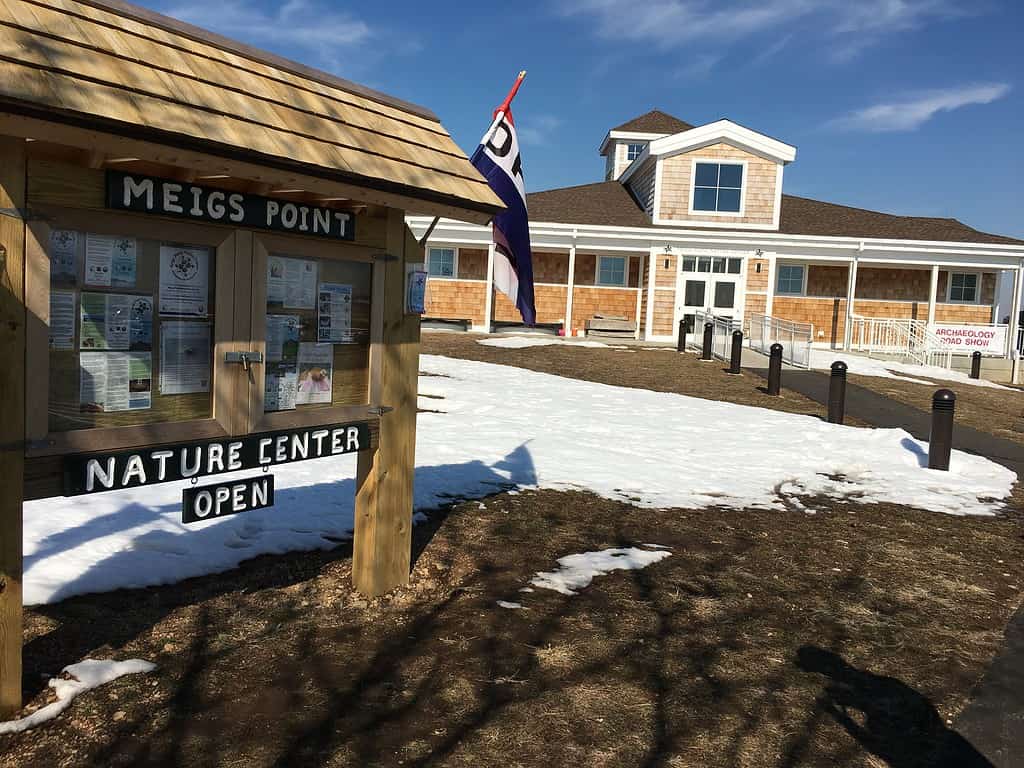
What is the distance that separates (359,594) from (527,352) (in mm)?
16349

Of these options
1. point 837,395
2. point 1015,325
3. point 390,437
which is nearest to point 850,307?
point 1015,325

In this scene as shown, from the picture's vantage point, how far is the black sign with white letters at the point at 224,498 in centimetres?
395

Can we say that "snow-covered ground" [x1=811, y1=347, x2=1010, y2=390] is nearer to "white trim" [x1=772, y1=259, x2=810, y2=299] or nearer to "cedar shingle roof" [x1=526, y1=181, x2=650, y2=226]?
"white trim" [x1=772, y1=259, x2=810, y2=299]

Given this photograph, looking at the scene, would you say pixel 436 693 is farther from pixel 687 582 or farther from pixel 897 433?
pixel 897 433

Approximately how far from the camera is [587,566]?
5.69 meters

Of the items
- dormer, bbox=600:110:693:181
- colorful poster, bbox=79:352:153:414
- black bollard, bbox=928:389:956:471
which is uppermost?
dormer, bbox=600:110:693:181

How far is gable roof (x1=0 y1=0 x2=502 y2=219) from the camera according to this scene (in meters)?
2.98

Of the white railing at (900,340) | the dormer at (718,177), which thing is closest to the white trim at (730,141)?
the dormer at (718,177)

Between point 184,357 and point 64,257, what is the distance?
686 mm

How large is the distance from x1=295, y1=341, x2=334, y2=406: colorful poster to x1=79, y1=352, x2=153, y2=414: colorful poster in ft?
2.91

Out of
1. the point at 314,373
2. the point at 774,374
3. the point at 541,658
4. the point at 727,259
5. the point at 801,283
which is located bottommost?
the point at 541,658

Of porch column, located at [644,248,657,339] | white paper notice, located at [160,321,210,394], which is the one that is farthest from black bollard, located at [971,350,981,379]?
white paper notice, located at [160,321,210,394]

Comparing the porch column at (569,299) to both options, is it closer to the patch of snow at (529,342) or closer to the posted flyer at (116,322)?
the patch of snow at (529,342)

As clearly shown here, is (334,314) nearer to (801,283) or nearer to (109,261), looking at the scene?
(109,261)
